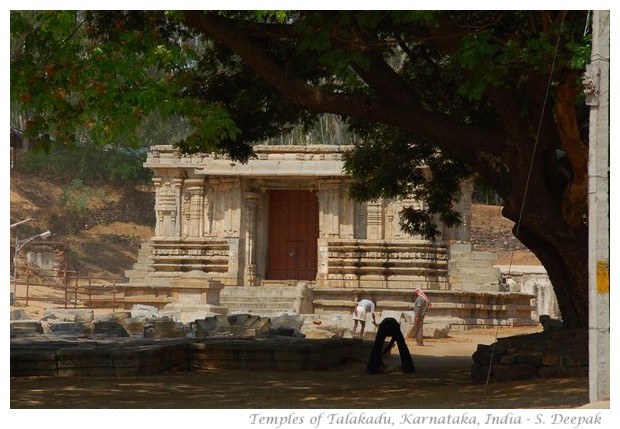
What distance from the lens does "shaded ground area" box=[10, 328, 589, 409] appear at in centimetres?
1108

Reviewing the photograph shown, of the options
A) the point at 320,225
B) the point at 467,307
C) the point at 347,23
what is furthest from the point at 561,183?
the point at 320,225

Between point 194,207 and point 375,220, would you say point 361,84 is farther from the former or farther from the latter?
point 194,207

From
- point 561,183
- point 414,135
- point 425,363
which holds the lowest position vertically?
point 425,363

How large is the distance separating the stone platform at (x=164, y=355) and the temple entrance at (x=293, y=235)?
14.6 m

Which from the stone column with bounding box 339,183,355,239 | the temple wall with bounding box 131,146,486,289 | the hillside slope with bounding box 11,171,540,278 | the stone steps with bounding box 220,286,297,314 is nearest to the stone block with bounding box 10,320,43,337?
the stone steps with bounding box 220,286,297,314

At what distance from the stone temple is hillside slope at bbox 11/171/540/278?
1555 cm

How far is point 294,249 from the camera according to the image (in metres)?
33.2

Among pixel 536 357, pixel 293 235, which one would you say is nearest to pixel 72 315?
pixel 293 235

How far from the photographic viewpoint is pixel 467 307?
2784 cm

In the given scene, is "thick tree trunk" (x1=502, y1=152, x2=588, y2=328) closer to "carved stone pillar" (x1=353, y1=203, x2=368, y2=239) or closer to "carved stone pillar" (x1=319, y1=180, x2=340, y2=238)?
"carved stone pillar" (x1=319, y1=180, x2=340, y2=238)

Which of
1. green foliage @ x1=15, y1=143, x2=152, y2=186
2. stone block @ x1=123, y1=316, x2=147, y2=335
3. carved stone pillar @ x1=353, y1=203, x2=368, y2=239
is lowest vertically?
stone block @ x1=123, y1=316, x2=147, y2=335

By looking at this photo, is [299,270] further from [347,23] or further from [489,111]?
[347,23]

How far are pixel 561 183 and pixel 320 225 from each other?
1772cm
